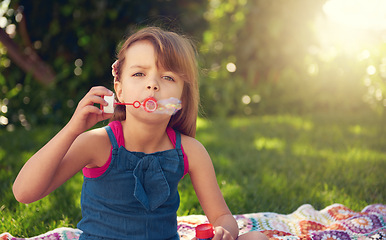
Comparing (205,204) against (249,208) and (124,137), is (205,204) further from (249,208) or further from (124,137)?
(249,208)

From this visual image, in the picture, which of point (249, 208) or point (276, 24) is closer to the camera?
point (249, 208)

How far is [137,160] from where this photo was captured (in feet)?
4.98

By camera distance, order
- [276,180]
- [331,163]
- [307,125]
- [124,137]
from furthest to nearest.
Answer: [307,125] → [331,163] → [276,180] → [124,137]

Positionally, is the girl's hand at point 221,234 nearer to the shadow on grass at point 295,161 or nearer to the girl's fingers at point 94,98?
the girl's fingers at point 94,98

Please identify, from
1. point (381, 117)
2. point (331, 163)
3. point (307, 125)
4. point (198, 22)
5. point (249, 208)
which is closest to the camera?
point (249, 208)

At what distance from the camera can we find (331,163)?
3.07 metres

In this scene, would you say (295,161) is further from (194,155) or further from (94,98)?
(94,98)

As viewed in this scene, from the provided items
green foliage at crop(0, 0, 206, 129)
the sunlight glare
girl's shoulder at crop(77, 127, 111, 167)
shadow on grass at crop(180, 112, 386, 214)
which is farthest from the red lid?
the sunlight glare

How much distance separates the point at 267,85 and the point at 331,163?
233 cm

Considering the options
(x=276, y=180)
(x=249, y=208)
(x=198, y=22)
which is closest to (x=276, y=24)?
(x=198, y=22)

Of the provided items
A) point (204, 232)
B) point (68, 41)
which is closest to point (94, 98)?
point (204, 232)

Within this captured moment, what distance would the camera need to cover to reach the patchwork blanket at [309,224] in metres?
1.89

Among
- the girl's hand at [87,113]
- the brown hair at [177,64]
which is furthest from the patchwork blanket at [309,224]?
the girl's hand at [87,113]

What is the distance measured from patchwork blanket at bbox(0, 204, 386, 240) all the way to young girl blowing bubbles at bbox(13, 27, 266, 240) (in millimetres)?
371
